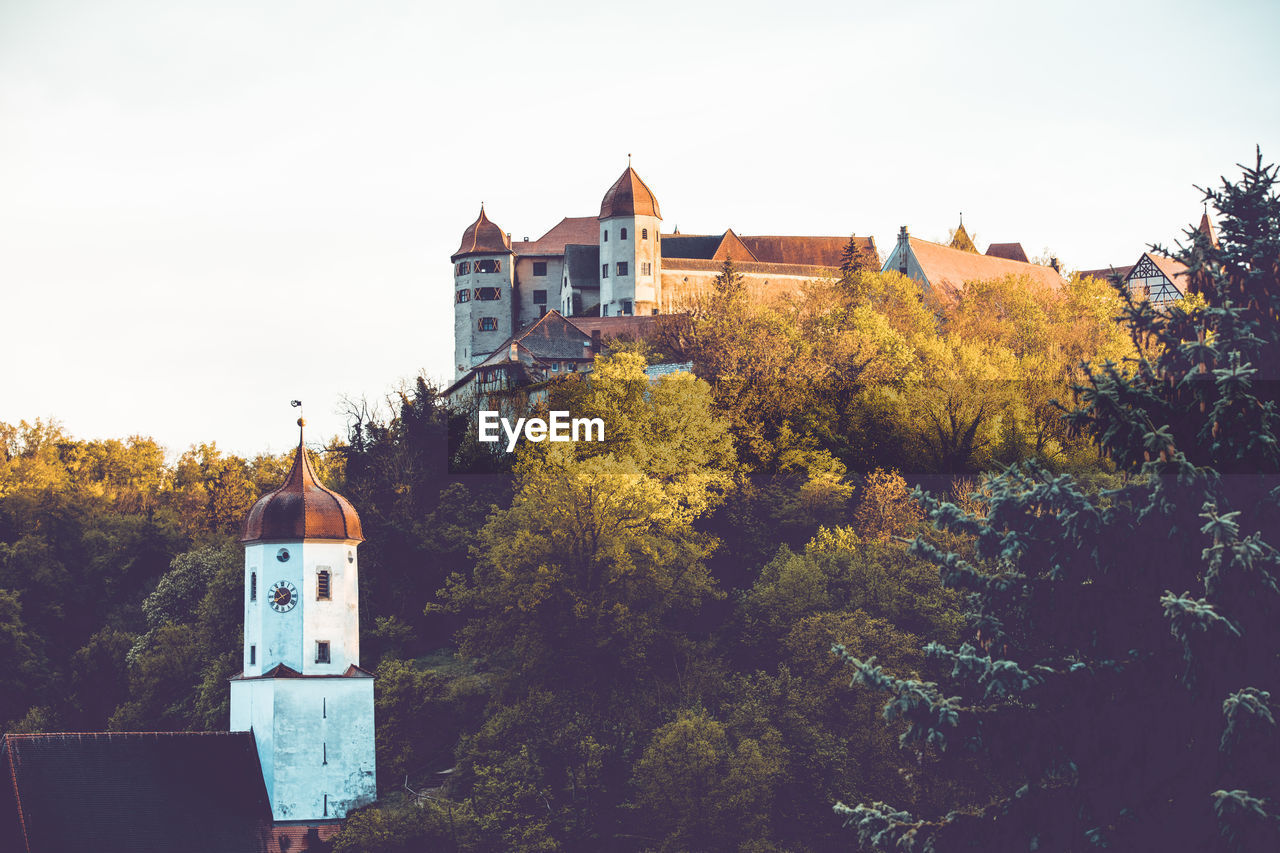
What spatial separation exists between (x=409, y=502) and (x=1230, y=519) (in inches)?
1712

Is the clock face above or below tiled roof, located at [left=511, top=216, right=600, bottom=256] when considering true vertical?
below

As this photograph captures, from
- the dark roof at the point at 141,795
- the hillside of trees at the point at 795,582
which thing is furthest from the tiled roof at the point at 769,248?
the dark roof at the point at 141,795

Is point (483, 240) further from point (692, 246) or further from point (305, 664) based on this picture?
point (305, 664)

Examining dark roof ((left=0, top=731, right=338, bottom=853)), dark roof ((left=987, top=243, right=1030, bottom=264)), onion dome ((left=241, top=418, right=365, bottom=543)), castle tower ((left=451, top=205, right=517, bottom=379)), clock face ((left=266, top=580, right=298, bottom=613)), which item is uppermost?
dark roof ((left=987, top=243, right=1030, bottom=264))

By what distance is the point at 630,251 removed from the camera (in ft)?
310

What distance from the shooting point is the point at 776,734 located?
43.4 meters

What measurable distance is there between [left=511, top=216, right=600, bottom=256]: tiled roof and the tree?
259 feet

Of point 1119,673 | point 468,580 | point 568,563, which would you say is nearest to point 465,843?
point 568,563

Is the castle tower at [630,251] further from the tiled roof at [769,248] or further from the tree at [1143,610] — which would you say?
the tree at [1143,610]

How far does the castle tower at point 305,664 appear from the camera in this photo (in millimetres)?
47250

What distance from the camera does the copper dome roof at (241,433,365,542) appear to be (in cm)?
4894

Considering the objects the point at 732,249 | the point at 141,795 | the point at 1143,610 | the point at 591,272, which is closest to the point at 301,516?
the point at 141,795

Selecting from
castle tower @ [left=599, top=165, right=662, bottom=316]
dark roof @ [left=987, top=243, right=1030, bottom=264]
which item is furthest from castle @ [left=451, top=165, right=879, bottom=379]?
dark roof @ [left=987, top=243, right=1030, bottom=264]

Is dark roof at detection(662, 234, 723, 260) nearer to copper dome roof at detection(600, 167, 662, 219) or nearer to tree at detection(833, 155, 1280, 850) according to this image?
copper dome roof at detection(600, 167, 662, 219)
